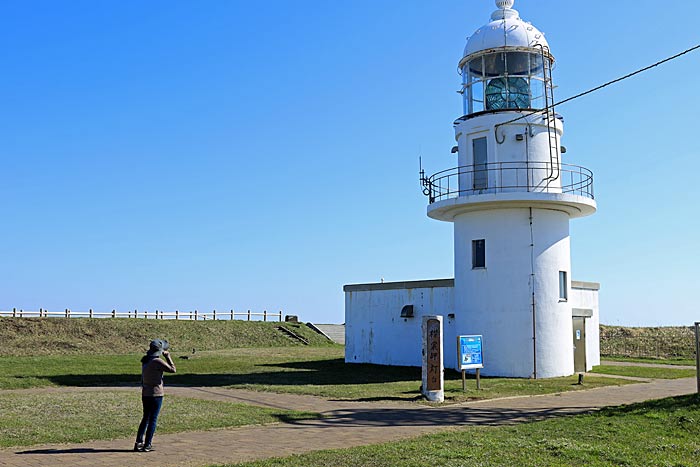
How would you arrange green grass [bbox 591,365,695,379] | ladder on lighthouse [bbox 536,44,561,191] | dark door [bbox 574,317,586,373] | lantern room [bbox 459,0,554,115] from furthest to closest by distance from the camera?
1. dark door [bbox 574,317,586,373]
2. lantern room [bbox 459,0,554,115]
3. ladder on lighthouse [bbox 536,44,561,191]
4. green grass [bbox 591,365,695,379]

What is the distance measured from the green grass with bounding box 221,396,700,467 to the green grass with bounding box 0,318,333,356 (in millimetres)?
30582

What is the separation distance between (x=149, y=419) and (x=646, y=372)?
19977mm

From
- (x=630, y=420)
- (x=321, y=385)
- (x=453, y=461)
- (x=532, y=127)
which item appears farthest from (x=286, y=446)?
(x=532, y=127)

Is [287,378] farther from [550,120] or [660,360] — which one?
[660,360]

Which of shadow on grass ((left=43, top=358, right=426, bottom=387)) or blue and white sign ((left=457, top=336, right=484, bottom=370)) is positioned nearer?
blue and white sign ((left=457, top=336, right=484, bottom=370))

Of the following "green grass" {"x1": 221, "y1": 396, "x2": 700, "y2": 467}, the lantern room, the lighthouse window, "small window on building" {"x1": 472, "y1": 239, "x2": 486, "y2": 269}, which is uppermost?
the lantern room

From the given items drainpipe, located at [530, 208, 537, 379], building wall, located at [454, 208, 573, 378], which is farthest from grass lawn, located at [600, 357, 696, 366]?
drainpipe, located at [530, 208, 537, 379]

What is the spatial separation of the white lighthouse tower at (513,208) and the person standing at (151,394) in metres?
14.9

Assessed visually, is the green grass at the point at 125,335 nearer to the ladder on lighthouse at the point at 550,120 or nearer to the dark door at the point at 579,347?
the dark door at the point at 579,347

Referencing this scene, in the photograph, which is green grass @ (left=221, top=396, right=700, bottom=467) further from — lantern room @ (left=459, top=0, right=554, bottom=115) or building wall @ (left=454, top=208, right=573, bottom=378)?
lantern room @ (left=459, top=0, right=554, bottom=115)

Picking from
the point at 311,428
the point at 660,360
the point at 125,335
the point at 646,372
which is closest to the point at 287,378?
the point at 311,428

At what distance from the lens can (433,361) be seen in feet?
60.1

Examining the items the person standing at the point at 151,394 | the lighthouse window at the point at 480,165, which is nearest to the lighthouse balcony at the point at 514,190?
the lighthouse window at the point at 480,165

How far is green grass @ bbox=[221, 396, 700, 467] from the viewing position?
384 inches
